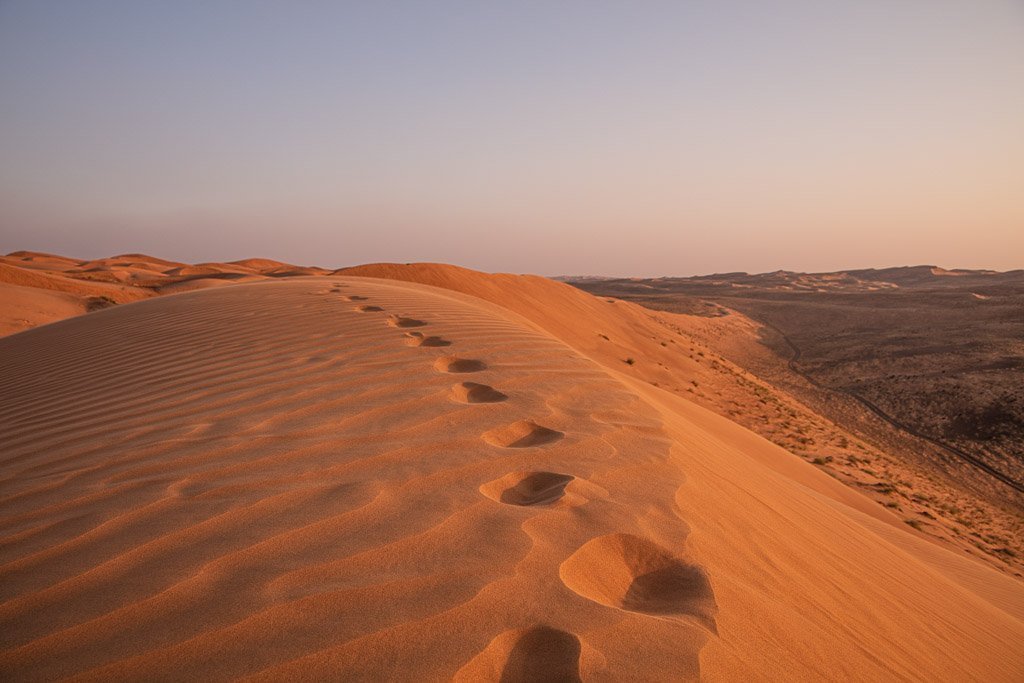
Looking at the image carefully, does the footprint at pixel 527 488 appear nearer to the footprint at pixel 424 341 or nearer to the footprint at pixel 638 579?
the footprint at pixel 638 579

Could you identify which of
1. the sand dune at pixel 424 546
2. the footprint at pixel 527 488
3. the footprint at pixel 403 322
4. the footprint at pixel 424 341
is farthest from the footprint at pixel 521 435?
the footprint at pixel 403 322

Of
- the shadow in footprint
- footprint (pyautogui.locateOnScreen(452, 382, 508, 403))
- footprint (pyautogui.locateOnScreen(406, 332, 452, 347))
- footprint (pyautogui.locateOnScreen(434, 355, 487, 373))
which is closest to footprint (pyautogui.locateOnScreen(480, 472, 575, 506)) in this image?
the shadow in footprint

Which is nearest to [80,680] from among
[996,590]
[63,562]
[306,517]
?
[63,562]

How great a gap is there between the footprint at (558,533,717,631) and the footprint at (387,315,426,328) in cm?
384

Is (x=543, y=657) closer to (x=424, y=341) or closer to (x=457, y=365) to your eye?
(x=457, y=365)

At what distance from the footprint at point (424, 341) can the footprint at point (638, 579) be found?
10.0 feet

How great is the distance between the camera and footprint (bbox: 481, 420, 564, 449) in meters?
2.60

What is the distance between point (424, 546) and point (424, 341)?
3.21 meters

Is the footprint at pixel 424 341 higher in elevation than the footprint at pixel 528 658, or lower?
higher

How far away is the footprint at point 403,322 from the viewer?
534 centimetres

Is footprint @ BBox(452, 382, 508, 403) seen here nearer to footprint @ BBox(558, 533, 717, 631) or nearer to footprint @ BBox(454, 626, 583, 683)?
footprint @ BBox(558, 533, 717, 631)

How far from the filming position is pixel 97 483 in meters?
1.99

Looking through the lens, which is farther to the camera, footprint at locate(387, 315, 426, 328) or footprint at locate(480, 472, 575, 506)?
footprint at locate(387, 315, 426, 328)

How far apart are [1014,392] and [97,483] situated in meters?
16.3
